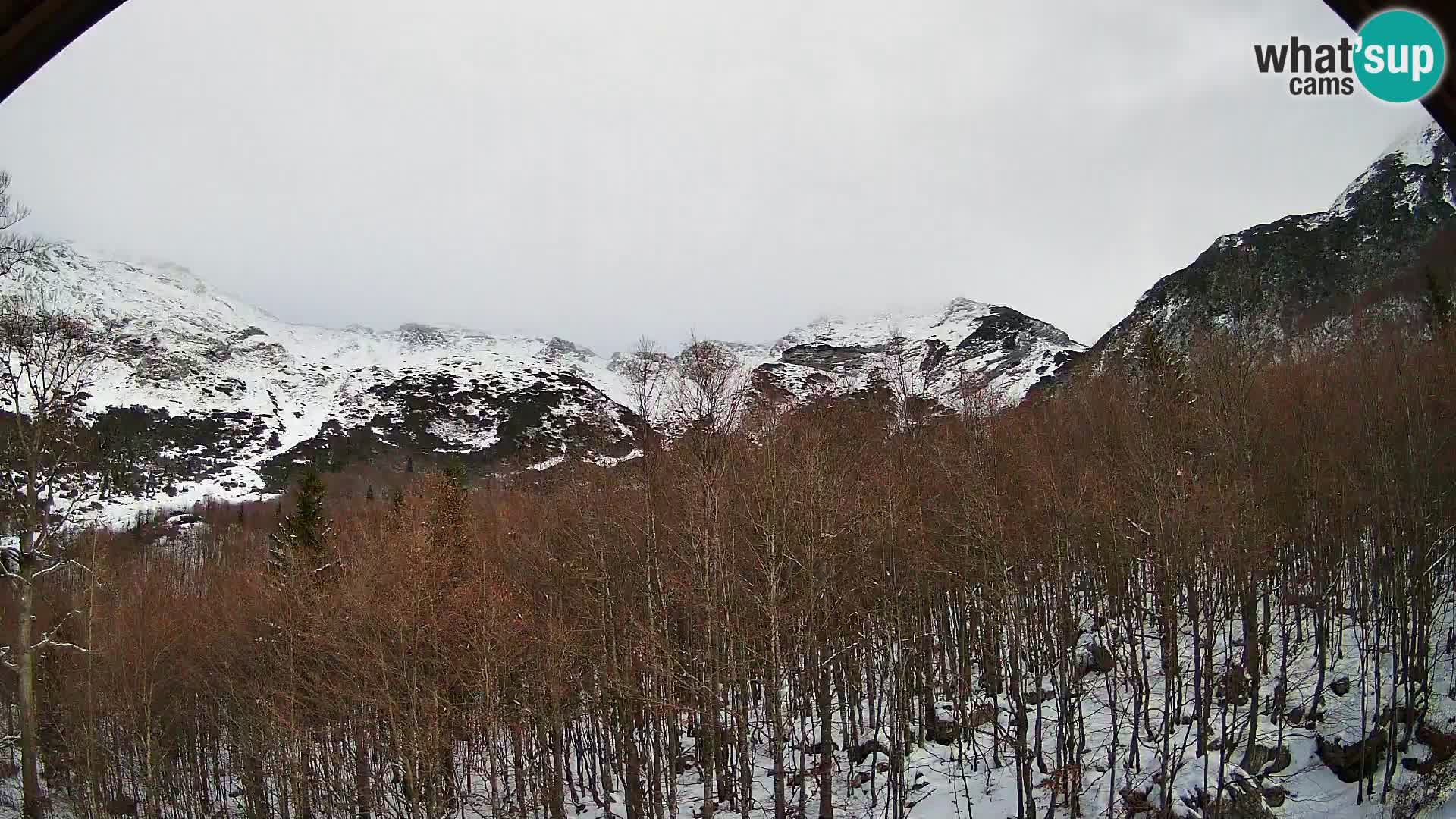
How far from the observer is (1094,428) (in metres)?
29.0

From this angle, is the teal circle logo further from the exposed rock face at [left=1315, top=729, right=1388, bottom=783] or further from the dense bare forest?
the exposed rock face at [left=1315, top=729, right=1388, bottom=783]

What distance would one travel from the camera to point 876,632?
2355cm

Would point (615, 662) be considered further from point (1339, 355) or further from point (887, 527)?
point (1339, 355)

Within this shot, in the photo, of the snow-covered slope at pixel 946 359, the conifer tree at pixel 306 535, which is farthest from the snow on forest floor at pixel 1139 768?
the snow-covered slope at pixel 946 359

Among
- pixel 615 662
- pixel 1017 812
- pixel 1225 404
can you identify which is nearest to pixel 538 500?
pixel 615 662

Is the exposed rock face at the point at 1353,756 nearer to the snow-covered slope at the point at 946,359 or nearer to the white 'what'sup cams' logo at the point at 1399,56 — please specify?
the snow-covered slope at the point at 946,359

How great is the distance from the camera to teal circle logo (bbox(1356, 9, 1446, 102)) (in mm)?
1714

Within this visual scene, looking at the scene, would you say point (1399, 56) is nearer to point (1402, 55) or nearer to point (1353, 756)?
point (1402, 55)

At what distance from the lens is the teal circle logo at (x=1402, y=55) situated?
1.71 metres

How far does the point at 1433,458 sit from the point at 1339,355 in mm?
14970

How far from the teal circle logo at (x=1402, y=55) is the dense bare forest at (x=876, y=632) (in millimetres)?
14650

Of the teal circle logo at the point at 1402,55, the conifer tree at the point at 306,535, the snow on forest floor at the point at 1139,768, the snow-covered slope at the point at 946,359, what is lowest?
the snow on forest floor at the point at 1139,768

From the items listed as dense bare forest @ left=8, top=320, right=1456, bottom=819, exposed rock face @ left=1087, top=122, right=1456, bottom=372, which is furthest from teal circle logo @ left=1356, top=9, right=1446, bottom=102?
exposed rock face @ left=1087, top=122, right=1456, bottom=372

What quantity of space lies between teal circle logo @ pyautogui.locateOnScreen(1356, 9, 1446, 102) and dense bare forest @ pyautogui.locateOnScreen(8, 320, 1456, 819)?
14.7 m
